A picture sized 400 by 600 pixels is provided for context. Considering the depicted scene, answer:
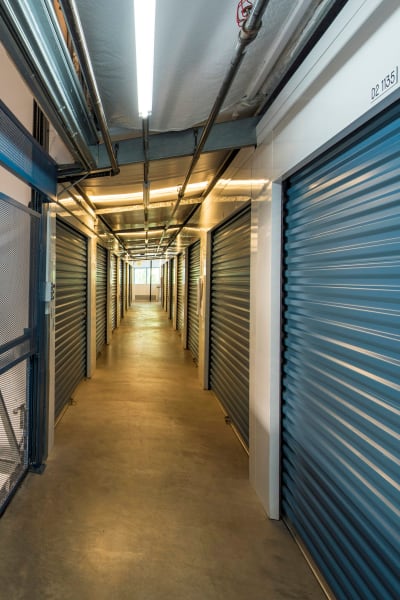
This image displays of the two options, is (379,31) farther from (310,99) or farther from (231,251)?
(231,251)

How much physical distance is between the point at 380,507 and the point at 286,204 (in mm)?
1769

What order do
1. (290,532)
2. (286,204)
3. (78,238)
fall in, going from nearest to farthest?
1. (290,532)
2. (286,204)
3. (78,238)

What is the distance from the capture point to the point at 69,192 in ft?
11.4

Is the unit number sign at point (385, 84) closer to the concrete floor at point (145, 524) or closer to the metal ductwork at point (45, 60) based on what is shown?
the metal ductwork at point (45, 60)

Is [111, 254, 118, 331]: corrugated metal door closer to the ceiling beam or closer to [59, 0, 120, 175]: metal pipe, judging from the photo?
the ceiling beam

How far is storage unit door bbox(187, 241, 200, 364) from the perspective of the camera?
6520mm

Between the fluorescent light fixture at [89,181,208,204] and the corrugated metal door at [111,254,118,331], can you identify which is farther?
the corrugated metal door at [111,254,118,331]

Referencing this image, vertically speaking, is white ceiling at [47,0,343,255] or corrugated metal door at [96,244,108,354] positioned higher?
white ceiling at [47,0,343,255]

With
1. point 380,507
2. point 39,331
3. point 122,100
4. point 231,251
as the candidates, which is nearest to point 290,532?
point 380,507

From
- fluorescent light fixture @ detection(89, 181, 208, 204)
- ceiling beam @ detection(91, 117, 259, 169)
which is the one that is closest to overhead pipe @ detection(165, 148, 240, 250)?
fluorescent light fixture @ detection(89, 181, 208, 204)

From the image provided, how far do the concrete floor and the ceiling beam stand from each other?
2750 millimetres

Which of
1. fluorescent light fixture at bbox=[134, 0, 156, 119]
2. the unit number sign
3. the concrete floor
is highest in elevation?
fluorescent light fixture at bbox=[134, 0, 156, 119]

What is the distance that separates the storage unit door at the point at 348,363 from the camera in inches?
47.8

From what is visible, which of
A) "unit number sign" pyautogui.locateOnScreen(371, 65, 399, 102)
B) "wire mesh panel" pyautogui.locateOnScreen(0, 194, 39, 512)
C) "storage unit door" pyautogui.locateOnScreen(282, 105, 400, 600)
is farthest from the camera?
"wire mesh panel" pyautogui.locateOnScreen(0, 194, 39, 512)
